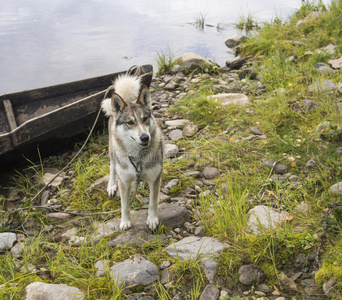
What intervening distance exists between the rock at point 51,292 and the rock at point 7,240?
1.10m

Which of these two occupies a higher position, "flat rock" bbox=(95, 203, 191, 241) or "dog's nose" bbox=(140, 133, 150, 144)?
"dog's nose" bbox=(140, 133, 150, 144)

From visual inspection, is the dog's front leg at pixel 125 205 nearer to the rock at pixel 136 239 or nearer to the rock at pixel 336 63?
the rock at pixel 136 239

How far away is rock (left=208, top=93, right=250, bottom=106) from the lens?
688 cm

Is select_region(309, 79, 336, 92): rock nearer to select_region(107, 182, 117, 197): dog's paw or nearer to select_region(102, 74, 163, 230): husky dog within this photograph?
select_region(102, 74, 163, 230): husky dog

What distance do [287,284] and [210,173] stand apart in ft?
7.01

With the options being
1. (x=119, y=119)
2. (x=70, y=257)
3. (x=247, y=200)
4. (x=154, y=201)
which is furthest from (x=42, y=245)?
(x=247, y=200)

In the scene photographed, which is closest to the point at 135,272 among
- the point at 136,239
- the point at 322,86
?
the point at 136,239

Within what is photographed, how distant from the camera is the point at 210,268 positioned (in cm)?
317

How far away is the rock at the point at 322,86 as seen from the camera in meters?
6.12

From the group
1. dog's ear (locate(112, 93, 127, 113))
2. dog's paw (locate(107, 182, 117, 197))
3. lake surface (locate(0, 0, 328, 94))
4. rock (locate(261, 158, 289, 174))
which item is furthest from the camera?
lake surface (locate(0, 0, 328, 94))

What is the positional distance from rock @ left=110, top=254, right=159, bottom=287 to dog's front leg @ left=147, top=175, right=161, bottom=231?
595 millimetres

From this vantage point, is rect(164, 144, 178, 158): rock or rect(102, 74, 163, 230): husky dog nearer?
rect(102, 74, 163, 230): husky dog

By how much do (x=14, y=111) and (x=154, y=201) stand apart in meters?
4.59

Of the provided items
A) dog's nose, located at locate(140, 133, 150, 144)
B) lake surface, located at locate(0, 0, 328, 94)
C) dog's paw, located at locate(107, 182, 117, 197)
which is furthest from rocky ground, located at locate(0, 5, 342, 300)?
lake surface, located at locate(0, 0, 328, 94)
